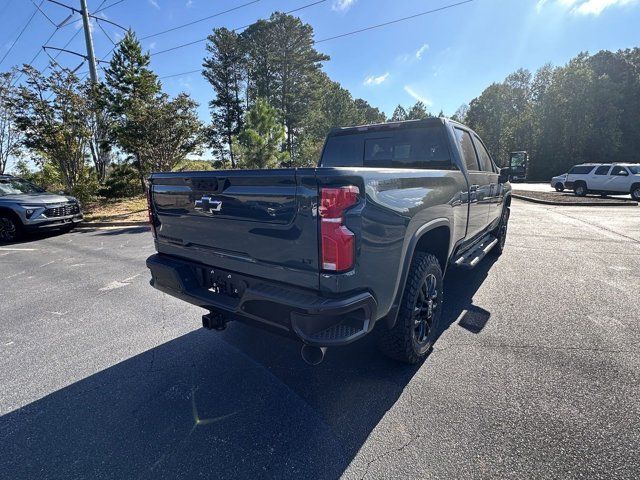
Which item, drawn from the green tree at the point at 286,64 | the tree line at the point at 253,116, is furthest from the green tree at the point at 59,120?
the green tree at the point at 286,64

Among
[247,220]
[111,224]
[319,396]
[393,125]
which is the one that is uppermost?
[393,125]

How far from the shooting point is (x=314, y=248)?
1.91 metres

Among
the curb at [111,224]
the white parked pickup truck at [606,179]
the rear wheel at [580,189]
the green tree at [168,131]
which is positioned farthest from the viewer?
the rear wheel at [580,189]

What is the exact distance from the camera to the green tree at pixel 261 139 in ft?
54.2

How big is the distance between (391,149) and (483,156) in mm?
1684

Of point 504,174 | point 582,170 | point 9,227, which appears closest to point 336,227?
point 504,174

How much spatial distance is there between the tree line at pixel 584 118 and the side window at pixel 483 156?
138 feet

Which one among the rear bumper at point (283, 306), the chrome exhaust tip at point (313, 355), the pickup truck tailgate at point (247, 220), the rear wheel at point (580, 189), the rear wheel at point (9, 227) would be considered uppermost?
the pickup truck tailgate at point (247, 220)

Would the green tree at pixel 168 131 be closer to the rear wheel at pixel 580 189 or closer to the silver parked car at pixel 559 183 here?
the rear wheel at pixel 580 189

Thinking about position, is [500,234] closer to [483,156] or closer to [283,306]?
[483,156]

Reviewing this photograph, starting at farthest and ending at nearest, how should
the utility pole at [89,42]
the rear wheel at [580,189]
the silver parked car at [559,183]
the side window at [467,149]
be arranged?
the silver parked car at [559,183] → the rear wheel at [580,189] → the utility pole at [89,42] → the side window at [467,149]

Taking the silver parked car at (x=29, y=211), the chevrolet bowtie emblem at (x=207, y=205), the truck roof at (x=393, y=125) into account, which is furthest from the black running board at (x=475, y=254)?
the silver parked car at (x=29, y=211)

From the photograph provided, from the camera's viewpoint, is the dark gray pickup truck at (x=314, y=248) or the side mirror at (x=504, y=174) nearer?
the dark gray pickup truck at (x=314, y=248)

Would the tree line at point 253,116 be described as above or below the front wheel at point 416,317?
above
